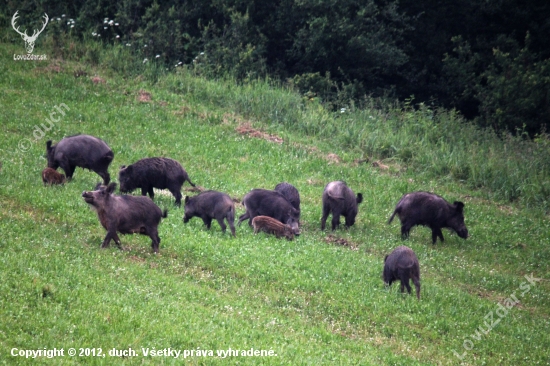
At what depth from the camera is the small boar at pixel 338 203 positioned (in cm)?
1814

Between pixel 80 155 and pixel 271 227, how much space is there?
476 cm

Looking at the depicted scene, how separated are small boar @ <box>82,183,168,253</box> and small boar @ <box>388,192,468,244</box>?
709cm

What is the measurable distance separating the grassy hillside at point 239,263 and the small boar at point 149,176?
81 centimetres

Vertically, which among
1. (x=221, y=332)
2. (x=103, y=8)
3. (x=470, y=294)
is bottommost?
(x=470, y=294)

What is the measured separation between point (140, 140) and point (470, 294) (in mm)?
11399

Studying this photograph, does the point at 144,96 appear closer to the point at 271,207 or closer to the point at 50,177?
the point at 50,177

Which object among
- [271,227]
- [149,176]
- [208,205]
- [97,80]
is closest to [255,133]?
[97,80]

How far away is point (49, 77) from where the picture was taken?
26094 millimetres

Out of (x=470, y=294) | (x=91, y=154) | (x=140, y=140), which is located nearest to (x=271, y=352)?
(x=470, y=294)

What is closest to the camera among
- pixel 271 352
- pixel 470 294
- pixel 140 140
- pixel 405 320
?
pixel 271 352

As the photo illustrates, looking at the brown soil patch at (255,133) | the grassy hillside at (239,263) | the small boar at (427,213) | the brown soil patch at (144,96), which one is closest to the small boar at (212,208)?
the grassy hillside at (239,263)

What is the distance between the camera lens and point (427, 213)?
60.4 ft

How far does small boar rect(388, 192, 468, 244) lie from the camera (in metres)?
18.4

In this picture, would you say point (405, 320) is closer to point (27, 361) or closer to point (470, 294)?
point (470, 294)
